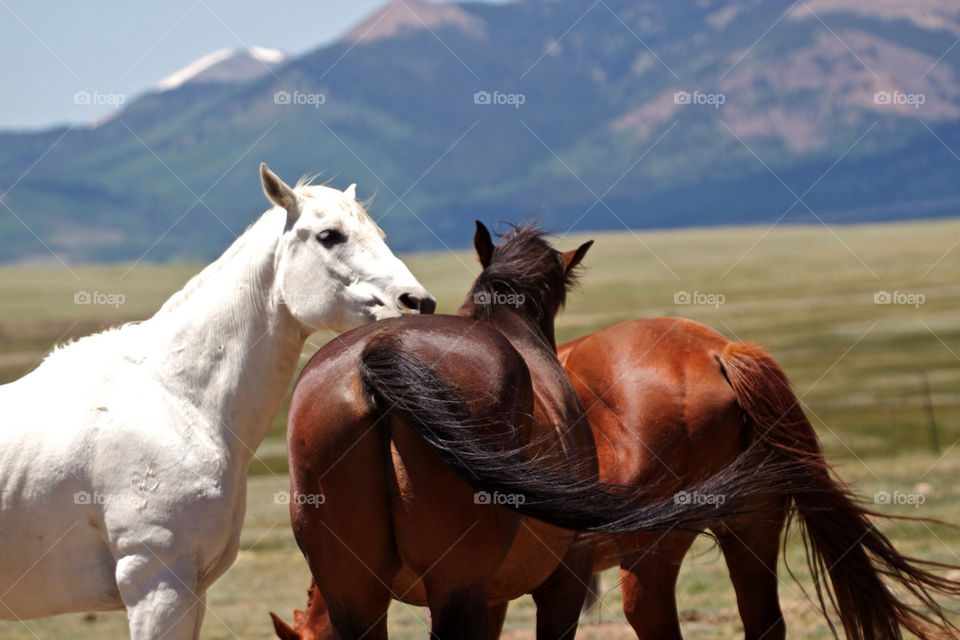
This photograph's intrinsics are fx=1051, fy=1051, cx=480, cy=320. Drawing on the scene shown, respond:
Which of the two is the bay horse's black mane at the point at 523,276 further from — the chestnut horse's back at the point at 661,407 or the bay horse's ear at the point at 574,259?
the chestnut horse's back at the point at 661,407

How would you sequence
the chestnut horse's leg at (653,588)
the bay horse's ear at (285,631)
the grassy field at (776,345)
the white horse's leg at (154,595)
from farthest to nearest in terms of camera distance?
the grassy field at (776,345) < the chestnut horse's leg at (653,588) < the bay horse's ear at (285,631) < the white horse's leg at (154,595)

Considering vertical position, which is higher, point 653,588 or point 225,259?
point 225,259

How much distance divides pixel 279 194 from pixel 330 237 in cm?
31

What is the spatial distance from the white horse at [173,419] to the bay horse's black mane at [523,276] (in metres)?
0.28

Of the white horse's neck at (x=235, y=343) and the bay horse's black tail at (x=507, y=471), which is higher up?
the white horse's neck at (x=235, y=343)

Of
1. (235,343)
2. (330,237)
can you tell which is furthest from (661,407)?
(235,343)

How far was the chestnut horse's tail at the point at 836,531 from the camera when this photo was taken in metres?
5.39

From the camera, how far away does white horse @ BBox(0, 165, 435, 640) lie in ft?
14.2

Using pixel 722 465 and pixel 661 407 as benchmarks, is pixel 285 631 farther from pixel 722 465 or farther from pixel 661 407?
pixel 722 465

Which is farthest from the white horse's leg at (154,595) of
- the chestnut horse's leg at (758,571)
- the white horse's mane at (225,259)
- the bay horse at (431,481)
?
the chestnut horse's leg at (758,571)

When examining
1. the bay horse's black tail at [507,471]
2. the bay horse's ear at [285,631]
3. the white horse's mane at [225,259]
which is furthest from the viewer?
the white horse's mane at [225,259]

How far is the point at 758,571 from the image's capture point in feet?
18.5

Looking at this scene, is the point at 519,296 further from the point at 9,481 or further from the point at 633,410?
the point at 9,481

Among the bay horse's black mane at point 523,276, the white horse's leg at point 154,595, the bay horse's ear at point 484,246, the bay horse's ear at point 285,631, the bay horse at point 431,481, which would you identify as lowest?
the bay horse's ear at point 285,631
